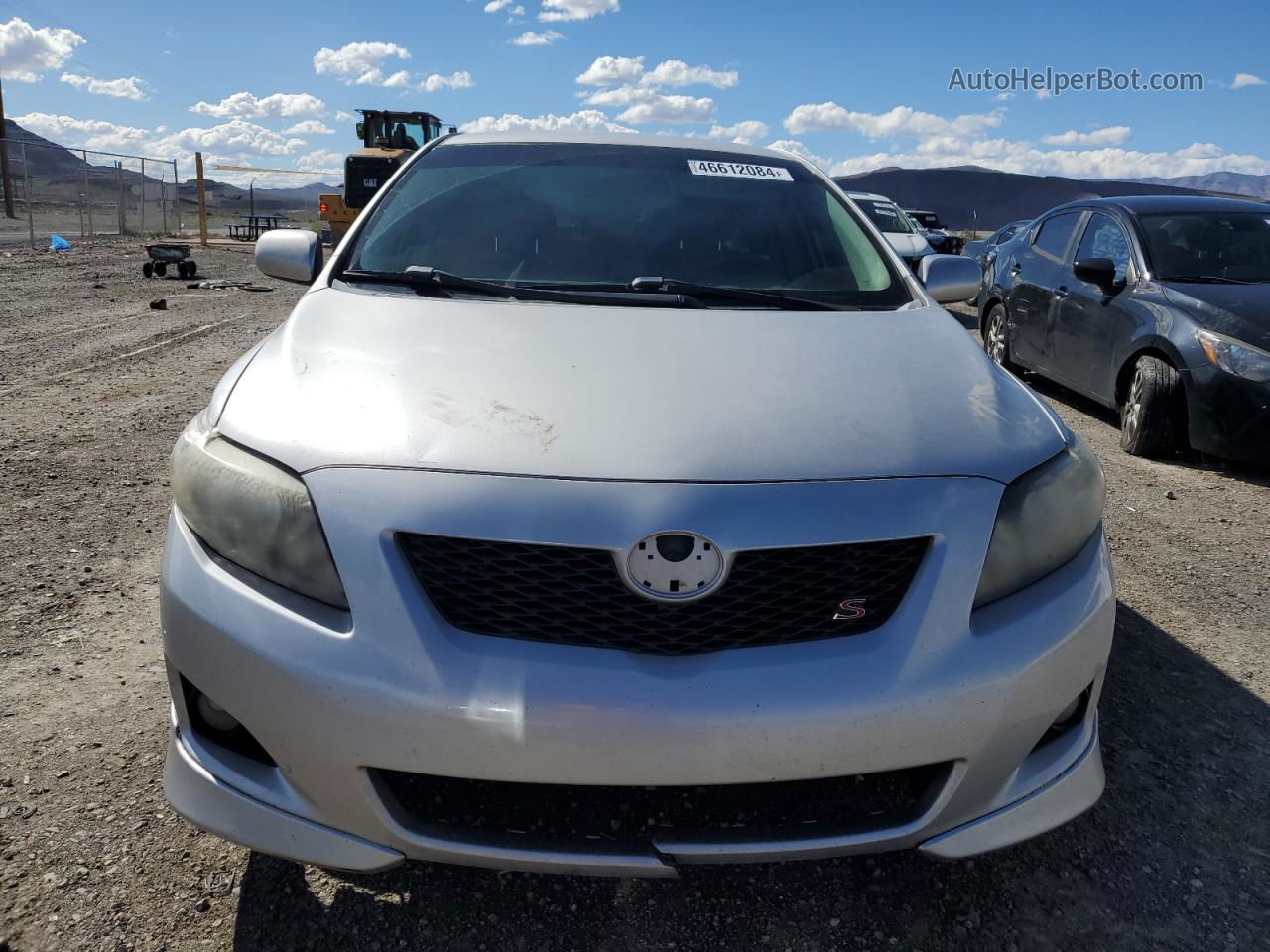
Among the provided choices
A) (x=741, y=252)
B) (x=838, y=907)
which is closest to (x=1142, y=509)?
(x=741, y=252)

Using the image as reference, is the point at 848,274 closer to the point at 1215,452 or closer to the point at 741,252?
the point at 741,252

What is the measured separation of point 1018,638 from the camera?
5.38 ft

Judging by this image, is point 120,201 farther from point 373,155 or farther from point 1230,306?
point 1230,306

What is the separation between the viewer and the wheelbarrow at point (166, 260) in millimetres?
14125

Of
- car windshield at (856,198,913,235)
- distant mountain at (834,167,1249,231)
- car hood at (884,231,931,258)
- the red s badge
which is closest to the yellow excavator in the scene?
car windshield at (856,198,913,235)

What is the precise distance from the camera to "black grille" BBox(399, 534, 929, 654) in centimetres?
157

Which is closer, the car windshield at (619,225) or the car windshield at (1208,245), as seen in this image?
the car windshield at (619,225)

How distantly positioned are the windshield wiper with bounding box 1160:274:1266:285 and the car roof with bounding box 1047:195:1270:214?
2.35ft

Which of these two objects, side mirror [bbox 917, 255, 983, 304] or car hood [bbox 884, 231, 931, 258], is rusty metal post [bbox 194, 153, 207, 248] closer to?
car hood [bbox 884, 231, 931, 258]

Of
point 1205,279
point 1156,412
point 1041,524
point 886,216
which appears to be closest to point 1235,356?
point 1156,412

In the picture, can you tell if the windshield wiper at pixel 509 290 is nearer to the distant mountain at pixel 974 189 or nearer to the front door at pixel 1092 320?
the front door at pixel 1092 320

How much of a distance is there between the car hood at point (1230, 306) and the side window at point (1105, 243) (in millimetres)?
503

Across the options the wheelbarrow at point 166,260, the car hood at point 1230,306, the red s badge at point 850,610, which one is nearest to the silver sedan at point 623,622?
the red s badge at point 850,610

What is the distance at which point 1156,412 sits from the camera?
17.5 feet
